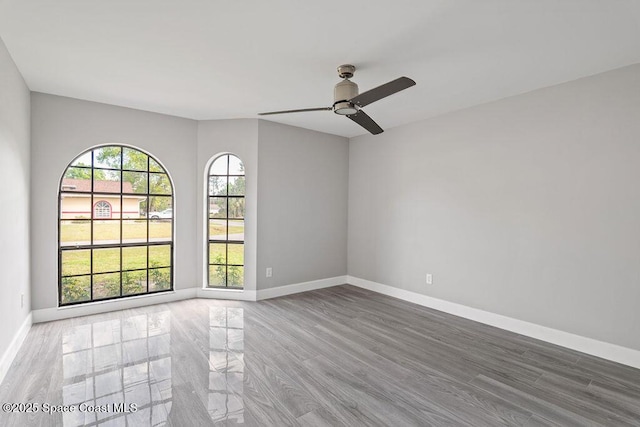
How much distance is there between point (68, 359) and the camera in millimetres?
2643

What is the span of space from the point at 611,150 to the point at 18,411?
16.5 feet

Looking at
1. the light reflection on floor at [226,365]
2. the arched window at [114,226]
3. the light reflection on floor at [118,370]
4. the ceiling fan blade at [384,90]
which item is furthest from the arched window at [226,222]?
the ceiling fan blade at [384,90]

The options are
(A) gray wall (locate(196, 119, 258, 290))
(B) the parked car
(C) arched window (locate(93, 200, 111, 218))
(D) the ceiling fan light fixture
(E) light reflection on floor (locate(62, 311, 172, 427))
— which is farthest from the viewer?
(A) gray wall (locate(196, 119, 258, 290))

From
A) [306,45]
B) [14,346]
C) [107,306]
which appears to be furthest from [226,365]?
[306,45]

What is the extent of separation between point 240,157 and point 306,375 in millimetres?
3058

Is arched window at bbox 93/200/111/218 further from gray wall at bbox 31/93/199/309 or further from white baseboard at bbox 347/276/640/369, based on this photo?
white baseboard at bbox 347/276/640/369

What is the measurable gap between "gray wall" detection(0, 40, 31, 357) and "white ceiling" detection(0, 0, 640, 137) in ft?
0.89

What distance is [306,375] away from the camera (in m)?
2.46

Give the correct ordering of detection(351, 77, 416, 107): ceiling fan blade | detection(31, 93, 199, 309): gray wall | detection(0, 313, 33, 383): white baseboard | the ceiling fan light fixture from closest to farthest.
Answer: detection(351, 77, 416, 107): ceiling fan blade, detection(0, 313, 33, 383): white baseboard, the ceiling fan light fixture, detection(31, 93, 199, 309): gray wall

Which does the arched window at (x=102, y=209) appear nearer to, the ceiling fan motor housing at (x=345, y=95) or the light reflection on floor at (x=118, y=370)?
the light reflection on floor at (x=118, y=370)

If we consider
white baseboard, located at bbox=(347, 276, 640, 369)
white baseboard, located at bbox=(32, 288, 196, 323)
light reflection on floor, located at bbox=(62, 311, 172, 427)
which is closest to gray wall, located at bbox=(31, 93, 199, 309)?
white baseboard, located at bbox=(32, 288, 196, 323)

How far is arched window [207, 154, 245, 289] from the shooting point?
4.54m

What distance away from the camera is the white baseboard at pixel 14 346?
2408 mm

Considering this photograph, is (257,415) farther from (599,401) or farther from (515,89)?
(515,89)
